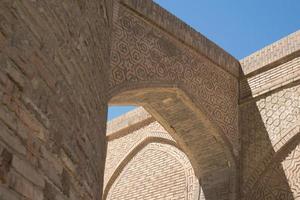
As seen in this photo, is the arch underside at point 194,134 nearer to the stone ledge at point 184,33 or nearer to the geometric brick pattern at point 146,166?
the geometric brick pattern at point 146,166

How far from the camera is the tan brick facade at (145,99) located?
199 centimetres

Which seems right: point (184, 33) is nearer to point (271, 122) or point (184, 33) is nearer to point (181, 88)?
point (181, 88)

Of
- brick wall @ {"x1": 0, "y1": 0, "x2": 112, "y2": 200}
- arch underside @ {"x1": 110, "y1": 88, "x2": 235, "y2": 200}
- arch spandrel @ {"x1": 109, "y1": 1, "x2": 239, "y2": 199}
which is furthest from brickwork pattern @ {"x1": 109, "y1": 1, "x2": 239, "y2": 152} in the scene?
brick wall @ {"x1": 0, "y1": 0, "x2": 112, "y2": 200}

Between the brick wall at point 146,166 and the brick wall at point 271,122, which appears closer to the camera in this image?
the brick wall at point 271,122

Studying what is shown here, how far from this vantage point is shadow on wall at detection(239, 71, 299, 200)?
5402mm

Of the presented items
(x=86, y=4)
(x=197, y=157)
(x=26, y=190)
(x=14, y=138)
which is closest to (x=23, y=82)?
(x=14, y=138)

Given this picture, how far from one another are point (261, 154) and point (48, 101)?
3.99 m

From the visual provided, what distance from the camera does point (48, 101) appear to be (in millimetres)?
2072

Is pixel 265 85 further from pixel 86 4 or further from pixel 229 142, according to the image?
pixel 86 4

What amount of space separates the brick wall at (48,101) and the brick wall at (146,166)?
11.5 feet

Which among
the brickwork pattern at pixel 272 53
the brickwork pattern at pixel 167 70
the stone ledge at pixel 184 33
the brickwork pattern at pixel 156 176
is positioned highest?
the stone ledge at pixel 184 33

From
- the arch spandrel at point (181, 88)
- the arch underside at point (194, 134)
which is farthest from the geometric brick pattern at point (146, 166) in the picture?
the arch spandrel at point (181, 88)

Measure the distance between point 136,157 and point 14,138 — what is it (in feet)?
18.8

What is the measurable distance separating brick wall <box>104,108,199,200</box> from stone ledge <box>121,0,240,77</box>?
52.6 inches
